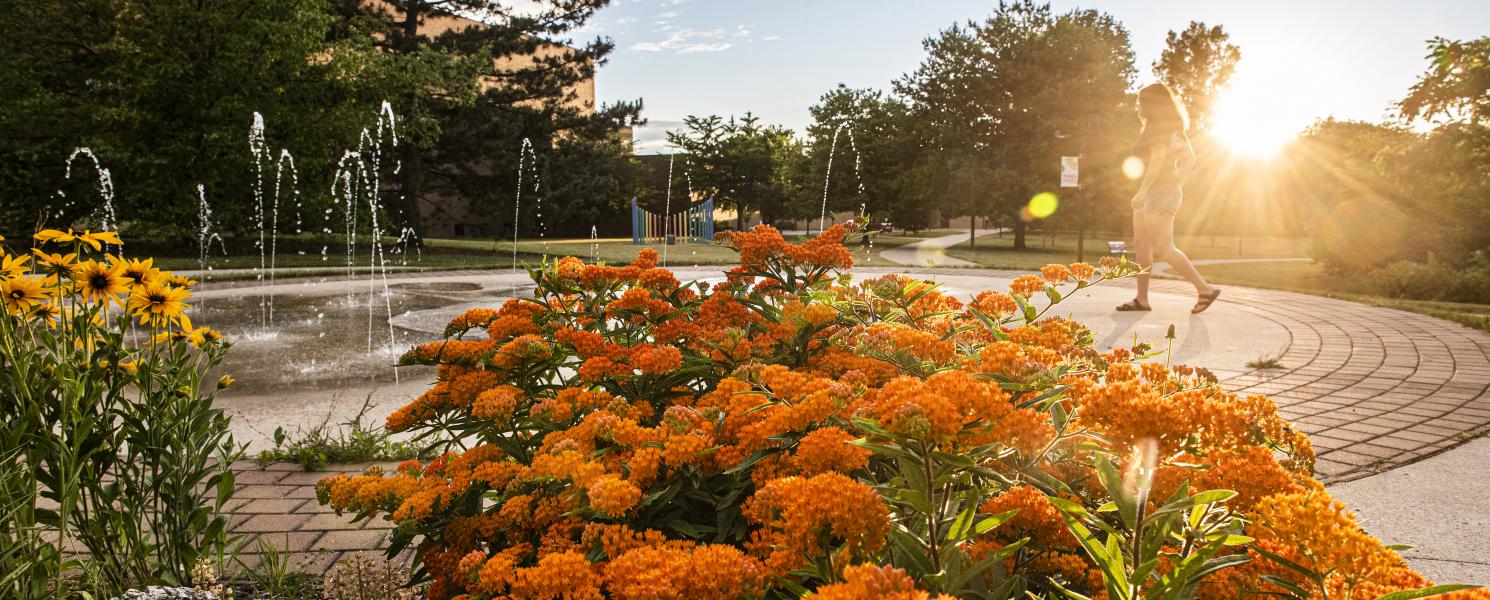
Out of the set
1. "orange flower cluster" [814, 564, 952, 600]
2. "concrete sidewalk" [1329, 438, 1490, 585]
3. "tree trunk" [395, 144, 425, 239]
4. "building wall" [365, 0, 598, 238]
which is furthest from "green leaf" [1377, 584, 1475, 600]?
"building wall" [365, 0, 598, 238]

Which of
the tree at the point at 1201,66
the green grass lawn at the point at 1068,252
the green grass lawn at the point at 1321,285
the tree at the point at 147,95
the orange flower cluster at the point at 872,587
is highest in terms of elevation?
the tree at the point at 1201,66

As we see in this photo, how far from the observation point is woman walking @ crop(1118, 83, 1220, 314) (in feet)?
20.0

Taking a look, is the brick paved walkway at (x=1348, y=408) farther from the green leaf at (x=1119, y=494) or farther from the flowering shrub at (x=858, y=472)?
the green leaf at (x=1119, y=494)

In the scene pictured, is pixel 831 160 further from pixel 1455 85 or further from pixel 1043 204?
pixel 1455 85

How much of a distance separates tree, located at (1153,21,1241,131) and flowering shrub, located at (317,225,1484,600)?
31836mm

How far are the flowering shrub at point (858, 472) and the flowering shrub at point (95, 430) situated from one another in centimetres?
46

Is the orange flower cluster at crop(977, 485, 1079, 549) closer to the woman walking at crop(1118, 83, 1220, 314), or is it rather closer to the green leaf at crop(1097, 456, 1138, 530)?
the green leaf at crop(1097, 456, 1138, 530)

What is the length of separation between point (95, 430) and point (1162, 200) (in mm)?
6931

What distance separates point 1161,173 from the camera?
20.5ft

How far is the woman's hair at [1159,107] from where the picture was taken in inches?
239

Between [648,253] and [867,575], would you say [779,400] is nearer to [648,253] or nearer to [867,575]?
[867,575]

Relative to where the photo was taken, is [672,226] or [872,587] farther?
[672,226]

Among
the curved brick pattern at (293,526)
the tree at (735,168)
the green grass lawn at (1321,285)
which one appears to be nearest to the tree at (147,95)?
the curved brick pattern at (293,526)

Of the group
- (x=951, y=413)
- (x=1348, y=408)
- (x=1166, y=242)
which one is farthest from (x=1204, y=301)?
(x=951, y=413)
